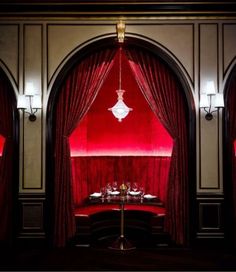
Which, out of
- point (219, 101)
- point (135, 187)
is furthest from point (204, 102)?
point (135, 187)

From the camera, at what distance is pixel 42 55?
4.52m

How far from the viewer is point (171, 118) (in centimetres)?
455

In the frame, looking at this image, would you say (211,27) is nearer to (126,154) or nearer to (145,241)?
(126,154)

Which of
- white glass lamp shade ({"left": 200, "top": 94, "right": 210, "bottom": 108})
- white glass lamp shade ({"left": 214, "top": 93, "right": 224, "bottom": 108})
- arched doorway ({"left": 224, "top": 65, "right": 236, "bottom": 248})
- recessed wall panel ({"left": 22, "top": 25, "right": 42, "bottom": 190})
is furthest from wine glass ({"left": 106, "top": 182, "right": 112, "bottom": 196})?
white glass lamp shade ({"left": 214, "top": 93, "right": 224, "bottom": 108})

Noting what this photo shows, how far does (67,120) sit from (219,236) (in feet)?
6.80

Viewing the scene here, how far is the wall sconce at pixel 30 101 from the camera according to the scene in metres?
Result: 4.43

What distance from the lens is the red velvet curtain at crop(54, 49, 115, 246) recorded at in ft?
14.5

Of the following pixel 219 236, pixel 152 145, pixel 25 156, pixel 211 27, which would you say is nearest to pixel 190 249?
pixel 219 236

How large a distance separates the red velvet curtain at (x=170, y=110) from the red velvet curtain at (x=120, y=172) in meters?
0.76

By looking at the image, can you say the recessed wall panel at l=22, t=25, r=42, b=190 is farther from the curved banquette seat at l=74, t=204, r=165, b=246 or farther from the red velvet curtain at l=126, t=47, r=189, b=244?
the red velvet curtain at l=126, t=47, r=189, b=244

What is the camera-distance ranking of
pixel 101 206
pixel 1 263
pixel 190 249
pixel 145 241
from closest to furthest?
pixel 1 263
pixel 190 249
pixel 145 241
pixel 101 206

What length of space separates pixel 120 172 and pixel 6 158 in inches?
60.7

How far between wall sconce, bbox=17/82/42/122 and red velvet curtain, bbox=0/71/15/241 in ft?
0.47

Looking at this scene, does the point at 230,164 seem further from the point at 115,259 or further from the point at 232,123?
the point at 115,259
